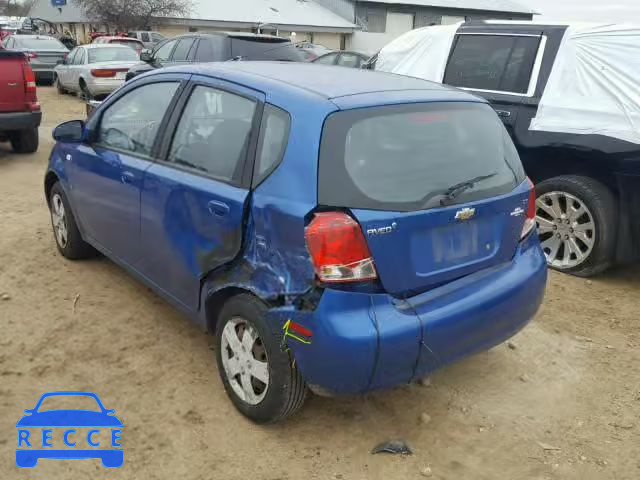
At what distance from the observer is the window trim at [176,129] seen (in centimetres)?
291

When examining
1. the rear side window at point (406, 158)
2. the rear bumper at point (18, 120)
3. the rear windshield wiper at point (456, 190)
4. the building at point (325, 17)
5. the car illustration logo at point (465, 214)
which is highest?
the building at point (325, 17)

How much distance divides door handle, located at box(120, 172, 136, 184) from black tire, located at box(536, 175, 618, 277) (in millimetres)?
3289

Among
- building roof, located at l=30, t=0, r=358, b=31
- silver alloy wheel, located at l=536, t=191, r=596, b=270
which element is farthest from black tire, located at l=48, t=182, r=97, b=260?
building roof, located at l=30, t=0, r=358, b=31

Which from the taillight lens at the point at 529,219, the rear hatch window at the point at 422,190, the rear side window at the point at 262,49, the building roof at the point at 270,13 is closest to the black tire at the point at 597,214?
the taillight lens at the point at 529,219

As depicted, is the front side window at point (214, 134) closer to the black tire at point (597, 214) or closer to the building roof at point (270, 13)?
the black tire at point (597, 214)

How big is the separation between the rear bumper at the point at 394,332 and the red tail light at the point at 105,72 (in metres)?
14.0

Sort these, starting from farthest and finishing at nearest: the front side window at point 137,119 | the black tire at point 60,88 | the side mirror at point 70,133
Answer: the black tire at point 60,88 → the side mirror at point 70,133 → the front side window at point 137,119

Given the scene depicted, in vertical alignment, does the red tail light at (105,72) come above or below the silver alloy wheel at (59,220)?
above

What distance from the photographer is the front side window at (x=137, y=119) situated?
3.66m

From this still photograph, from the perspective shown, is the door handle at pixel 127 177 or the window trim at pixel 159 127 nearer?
the window trim at pixel 159 127

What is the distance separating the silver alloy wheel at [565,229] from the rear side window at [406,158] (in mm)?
2000

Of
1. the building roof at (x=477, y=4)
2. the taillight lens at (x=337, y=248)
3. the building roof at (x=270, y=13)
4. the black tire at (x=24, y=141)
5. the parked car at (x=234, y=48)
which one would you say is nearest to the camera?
the taillight lens at (x=337, y=248)

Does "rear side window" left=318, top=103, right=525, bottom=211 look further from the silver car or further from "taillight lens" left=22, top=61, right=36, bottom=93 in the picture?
the silver car

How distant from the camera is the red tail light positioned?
49.3ft
